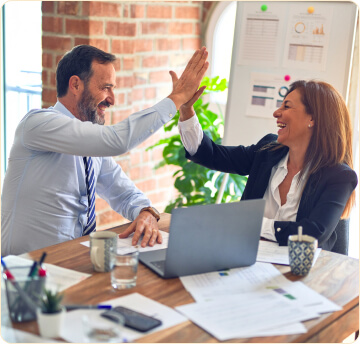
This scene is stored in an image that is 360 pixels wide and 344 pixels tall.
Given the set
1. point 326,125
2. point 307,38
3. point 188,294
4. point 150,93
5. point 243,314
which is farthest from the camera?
point 150,93

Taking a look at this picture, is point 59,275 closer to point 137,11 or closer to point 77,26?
point 77,26

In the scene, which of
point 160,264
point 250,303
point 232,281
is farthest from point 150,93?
point 250,303

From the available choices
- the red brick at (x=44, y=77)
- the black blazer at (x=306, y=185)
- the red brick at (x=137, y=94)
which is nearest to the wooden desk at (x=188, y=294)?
the black blazer at (x=306, y=185)

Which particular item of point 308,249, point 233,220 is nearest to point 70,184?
point 233,220


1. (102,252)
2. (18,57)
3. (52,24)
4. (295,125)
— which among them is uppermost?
(52,24)

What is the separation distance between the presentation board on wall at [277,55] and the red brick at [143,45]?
0.63m

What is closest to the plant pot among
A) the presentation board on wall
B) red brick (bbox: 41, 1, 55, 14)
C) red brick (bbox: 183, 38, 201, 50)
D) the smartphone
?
the smartphone

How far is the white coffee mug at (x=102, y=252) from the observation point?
1534 mm

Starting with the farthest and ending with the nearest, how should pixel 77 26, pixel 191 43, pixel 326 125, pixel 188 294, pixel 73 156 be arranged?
pixel 191 43 → pixel 77 26 → pixel 326 125 → pixel 73 156 → pixel 188 294

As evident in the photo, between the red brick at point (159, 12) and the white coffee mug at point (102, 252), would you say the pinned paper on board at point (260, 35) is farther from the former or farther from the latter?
the white coffee mug at point (102, 252)

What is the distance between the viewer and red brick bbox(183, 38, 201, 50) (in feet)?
12.5

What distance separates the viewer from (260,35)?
300 cm

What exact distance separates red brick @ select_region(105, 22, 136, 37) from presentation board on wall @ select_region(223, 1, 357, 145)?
1.99 feet

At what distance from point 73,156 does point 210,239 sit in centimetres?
75
